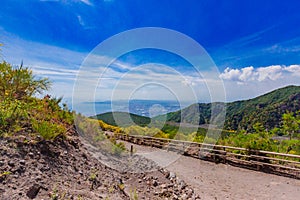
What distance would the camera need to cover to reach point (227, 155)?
11.1 m

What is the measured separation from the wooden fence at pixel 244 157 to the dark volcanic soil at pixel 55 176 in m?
5.36

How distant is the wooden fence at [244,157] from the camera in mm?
8695

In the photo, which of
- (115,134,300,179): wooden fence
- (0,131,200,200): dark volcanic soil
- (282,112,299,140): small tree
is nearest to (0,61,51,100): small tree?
(0,131,200,200): dark volcanic soil

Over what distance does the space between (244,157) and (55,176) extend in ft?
30.5

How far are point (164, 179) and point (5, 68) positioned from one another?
4.78m

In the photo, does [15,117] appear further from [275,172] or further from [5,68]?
[275,172]

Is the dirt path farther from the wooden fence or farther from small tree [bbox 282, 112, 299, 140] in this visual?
small tree [bbox 282, 112, 299, 140]

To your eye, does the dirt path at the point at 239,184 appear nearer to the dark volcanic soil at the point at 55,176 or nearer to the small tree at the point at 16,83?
the dark volcanic soil at the point at 55,176

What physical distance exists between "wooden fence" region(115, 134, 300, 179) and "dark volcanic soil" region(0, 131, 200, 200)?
536 cm

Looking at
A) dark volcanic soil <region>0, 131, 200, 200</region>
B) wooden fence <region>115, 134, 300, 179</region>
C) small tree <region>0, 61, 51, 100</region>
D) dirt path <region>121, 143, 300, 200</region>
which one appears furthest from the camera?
wooden fence <region>115, 134, 300, 179</region>

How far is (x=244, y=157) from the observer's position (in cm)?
1034

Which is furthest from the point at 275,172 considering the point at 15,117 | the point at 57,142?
the point at 15,117

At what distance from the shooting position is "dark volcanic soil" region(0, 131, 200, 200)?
273cm

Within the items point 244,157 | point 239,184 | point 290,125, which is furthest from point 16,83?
point 290,125
